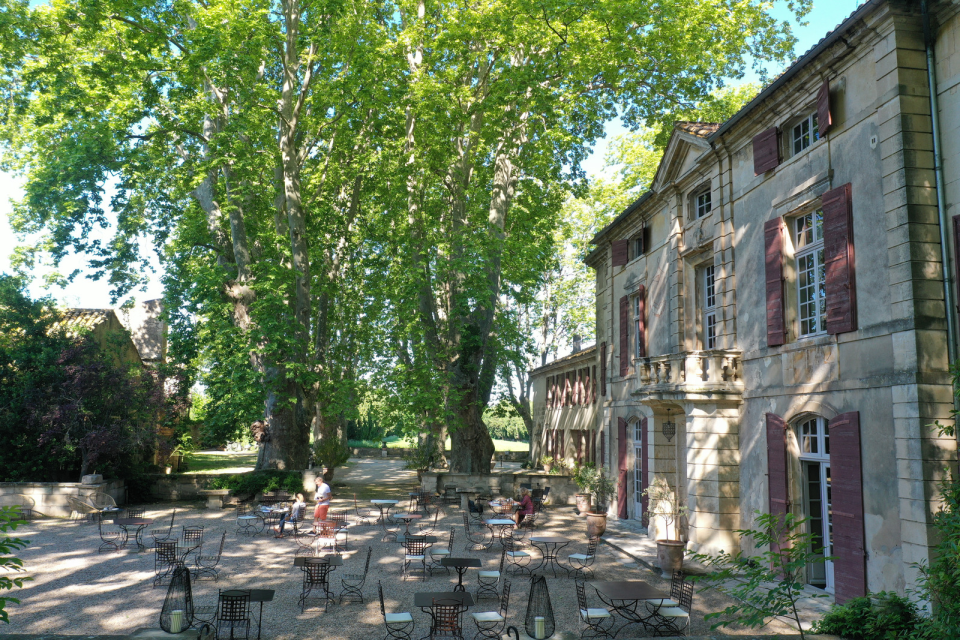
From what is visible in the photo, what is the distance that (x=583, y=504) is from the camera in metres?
22.1

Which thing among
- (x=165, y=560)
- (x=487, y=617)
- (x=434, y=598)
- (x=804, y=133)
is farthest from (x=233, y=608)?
(x=804, y=133)

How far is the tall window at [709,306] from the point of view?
16984mm

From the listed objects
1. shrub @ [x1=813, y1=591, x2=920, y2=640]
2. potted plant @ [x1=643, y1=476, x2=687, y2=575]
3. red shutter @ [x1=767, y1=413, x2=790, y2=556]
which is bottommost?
shrub @ [x1=813, y1=591, x2=920, y2=640]

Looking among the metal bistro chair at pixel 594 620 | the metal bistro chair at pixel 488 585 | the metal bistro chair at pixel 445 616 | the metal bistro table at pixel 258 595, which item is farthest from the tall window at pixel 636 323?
the metal bistro table at pixel 258 595

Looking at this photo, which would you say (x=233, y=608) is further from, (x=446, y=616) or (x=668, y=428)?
(x=668, y=428)

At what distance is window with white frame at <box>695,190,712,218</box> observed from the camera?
1706 centimetres

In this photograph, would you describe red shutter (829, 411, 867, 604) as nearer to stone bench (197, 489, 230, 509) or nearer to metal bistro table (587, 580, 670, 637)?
metal bistro table (587, 580, 670, 637)

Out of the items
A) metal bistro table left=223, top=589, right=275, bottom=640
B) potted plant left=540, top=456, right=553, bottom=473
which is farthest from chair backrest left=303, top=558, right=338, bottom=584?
potted plant left=540, top=456, right=553, bottom=473

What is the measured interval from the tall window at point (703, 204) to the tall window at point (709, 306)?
136cm

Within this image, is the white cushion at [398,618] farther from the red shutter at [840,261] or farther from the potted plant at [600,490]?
the potted plant at [600,490]

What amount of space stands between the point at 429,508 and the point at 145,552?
29.1 ft

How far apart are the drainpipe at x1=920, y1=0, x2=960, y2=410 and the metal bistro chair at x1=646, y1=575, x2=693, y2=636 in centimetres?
443

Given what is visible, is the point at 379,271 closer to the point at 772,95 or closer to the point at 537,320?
the point at 537,320

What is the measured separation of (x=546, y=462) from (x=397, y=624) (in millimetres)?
25968
